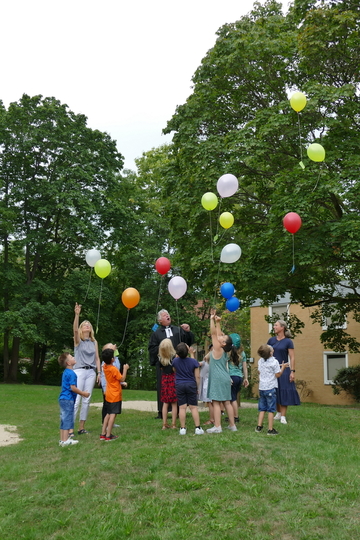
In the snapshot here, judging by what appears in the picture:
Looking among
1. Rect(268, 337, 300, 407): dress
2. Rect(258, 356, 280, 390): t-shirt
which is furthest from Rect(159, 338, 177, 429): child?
Rect(268, 337, 300, 407): dress

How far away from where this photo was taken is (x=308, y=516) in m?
4.74

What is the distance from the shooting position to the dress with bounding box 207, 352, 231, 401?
752cm

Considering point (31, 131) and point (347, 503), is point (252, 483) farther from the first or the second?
point (31, 131)

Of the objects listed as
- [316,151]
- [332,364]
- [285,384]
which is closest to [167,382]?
[285,384]

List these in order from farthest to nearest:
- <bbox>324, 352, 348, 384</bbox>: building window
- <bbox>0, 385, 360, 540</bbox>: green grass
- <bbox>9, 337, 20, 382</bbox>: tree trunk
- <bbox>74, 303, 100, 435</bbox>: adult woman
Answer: <bbox>324, 352, 348, 384</bbox>: building window → <bbox>9, 337, 20, 382</bbox>: tree trunk → <bbox>74, 303, 100, 435</bbox>: adult woman → <bbox>0, 385, 360, 540</bbox>: green grass

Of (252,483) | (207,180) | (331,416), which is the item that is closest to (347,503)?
(252,483)

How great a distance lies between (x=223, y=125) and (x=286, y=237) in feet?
18.3

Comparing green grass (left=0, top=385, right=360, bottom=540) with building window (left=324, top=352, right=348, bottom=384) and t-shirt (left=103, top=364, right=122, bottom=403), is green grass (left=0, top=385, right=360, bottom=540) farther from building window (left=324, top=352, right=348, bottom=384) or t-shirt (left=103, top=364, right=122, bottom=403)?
building window (left=324, top=352, right=348, bottom=384)

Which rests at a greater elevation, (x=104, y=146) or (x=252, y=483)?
(x=104, y=146)

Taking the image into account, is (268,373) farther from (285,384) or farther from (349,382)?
(349,382)

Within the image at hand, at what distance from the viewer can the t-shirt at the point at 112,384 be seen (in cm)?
775

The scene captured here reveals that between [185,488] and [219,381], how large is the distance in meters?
2.32

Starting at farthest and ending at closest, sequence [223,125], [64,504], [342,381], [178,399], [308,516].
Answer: [342,381], [223,125], [178,399], [64,504], [308,516]

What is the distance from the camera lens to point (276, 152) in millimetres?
14516
